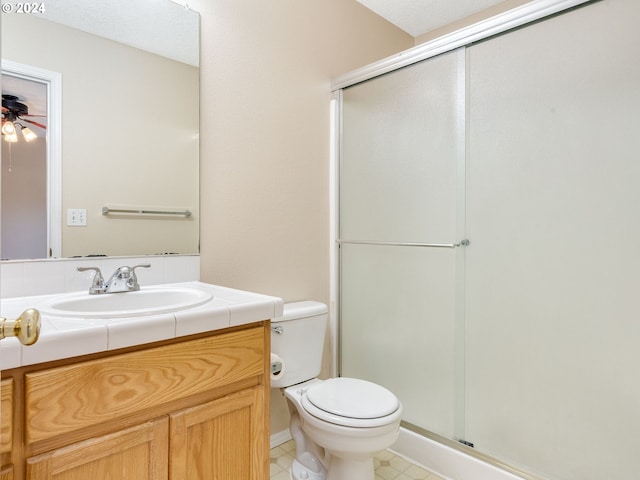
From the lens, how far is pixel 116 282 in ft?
4.64

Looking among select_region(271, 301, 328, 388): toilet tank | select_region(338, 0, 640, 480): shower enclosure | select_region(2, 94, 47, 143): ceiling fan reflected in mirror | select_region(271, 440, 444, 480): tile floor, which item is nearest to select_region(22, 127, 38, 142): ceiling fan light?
select_region(2, 94, 47, 143): ceiling fan reflected in mirror

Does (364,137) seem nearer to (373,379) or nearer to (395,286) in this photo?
(395,286)

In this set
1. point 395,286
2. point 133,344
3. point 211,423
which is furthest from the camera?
point 395,286

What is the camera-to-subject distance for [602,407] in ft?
4.82

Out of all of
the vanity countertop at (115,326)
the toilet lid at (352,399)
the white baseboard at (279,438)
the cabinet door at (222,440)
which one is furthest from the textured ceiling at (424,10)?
the white baseboard at (279,438)

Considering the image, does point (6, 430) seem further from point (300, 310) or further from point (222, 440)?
point (300, 310)

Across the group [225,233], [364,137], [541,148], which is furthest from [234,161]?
[541,148]

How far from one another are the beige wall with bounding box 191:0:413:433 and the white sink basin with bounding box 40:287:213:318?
0.28 metres

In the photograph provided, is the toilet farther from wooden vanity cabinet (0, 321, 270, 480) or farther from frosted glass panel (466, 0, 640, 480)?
frosted glass panel (466, 0, 640, 480)

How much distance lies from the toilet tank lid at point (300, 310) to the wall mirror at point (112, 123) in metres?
0.47

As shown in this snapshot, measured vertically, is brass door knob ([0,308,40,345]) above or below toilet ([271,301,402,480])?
above

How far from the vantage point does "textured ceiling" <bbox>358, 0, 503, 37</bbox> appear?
2396 mm

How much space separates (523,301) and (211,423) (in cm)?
124

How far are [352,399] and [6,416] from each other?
1095mm
